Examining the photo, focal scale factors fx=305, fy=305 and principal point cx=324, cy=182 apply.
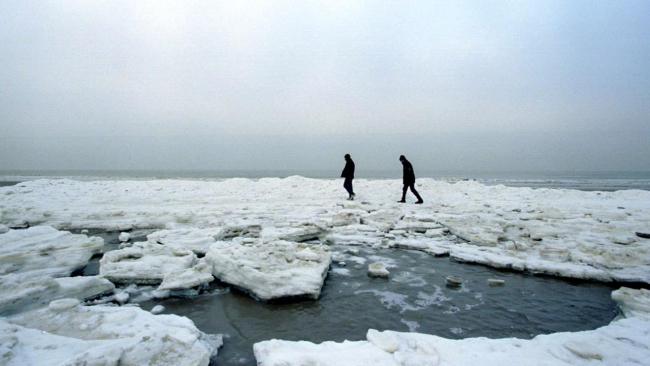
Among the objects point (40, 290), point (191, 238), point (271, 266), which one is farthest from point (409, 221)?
point (40, 290)

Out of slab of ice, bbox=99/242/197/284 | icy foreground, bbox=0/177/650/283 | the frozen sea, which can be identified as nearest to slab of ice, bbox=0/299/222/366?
slab of ice, bbox=99/242/197/284

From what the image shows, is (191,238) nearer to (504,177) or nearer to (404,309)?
(404,309)

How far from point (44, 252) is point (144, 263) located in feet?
6.50

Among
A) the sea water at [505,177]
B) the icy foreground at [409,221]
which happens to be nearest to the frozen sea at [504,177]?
the sea water at [505,177]

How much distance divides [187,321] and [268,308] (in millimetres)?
948

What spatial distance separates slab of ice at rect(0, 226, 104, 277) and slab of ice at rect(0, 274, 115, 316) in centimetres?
66

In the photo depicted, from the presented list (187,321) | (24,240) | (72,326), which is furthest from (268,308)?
(24,240)

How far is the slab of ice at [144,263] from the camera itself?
443 cm

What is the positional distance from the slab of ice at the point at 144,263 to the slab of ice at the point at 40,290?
0.29m

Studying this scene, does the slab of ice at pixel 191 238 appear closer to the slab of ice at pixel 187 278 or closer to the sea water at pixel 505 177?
the slab of ice at pixel 187 278

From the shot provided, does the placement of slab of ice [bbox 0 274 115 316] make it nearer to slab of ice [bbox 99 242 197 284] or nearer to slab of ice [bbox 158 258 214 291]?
slab of ice [bbox 99 242 197 284]

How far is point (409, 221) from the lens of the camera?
8.29 m

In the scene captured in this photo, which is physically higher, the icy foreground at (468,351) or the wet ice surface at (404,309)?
the icy foreground at (468,351)

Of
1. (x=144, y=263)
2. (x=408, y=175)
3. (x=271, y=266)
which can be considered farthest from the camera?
(x=408, y=175)
